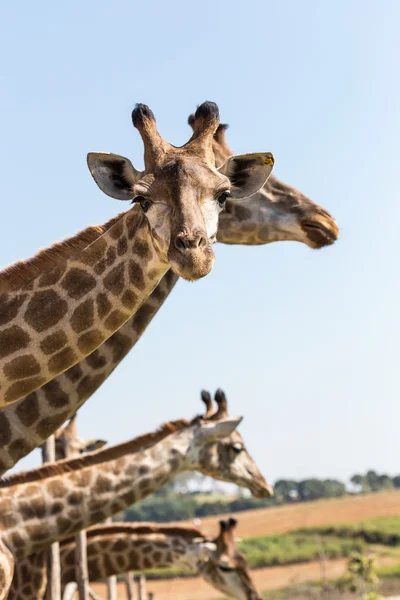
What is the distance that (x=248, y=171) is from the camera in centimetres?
616

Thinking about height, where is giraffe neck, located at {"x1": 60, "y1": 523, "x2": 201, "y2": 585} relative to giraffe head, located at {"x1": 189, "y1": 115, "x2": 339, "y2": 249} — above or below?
below

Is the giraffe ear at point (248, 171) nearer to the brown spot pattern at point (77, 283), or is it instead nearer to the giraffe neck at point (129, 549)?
the brown spot pattern at point (77, 283)

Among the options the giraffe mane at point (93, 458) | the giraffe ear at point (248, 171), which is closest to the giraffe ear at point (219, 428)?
the giraffe mane at point (93, 458)

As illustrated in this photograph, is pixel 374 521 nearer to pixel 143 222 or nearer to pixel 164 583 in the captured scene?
pixel 164 583

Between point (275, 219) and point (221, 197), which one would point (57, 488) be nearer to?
point (275, 219)

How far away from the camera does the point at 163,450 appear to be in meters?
10.0

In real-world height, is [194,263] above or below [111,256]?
below

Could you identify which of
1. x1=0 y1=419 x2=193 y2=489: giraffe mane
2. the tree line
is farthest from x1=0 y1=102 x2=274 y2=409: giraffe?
the tree line

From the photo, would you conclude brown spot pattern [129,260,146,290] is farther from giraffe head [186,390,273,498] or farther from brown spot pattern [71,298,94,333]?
giraffe head [186,390,273,498]

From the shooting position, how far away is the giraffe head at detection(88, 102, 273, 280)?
16.8 ft

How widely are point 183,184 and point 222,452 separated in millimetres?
6811

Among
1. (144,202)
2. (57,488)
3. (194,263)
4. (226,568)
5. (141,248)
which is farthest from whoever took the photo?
(226,568)

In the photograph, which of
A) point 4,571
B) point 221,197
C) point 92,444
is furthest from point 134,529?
point 221,197

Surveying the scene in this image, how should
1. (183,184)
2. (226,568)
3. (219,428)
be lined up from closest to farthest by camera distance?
1. (183,184)
2. (219,428)
3. (226,568)
